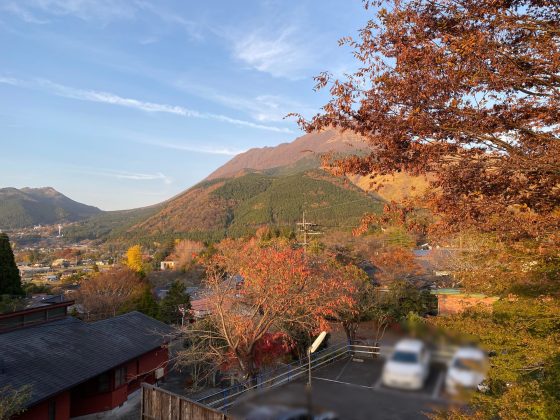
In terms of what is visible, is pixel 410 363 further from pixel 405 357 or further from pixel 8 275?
pixel 8 275

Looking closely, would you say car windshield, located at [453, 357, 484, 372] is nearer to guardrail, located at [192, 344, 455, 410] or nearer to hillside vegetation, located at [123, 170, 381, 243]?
guardrail, located at [192, 344, 455, 410]

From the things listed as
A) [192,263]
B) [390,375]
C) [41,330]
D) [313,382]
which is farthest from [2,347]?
[192,263]

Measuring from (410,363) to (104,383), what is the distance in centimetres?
1100

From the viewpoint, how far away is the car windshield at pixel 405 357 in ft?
29.5

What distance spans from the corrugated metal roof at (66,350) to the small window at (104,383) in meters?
0.82

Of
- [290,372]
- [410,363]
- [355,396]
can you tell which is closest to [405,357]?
[410,363]

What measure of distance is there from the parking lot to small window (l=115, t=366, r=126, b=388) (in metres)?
6.14

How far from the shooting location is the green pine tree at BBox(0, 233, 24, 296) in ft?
104

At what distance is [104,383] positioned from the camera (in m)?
13.9

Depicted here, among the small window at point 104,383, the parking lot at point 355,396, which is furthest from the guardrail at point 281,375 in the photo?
the small window at point 104,383

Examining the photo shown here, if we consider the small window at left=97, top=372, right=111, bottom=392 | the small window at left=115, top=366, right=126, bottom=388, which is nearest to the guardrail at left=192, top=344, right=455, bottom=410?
the small window at left=115, top=366, right=126, bottom=388

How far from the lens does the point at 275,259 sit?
1268 cm

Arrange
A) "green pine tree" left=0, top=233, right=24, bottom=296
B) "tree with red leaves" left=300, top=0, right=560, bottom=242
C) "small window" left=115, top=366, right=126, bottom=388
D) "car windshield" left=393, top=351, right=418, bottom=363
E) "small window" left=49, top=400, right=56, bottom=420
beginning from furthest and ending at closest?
"green pine tree" left=0, top=233, right=24, bottom=296, "small window" left=115, top=366, right=126, bottom=388, "small window" left=49, top=400, right=56, bottom=420, "car windshield" left=393, top=351, right=418, bottom=363, "tree with red leaves" left=300, top=0, right=560, bottom=242

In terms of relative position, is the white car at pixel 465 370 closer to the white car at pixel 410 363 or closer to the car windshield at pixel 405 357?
the white car at pixel 410 363
